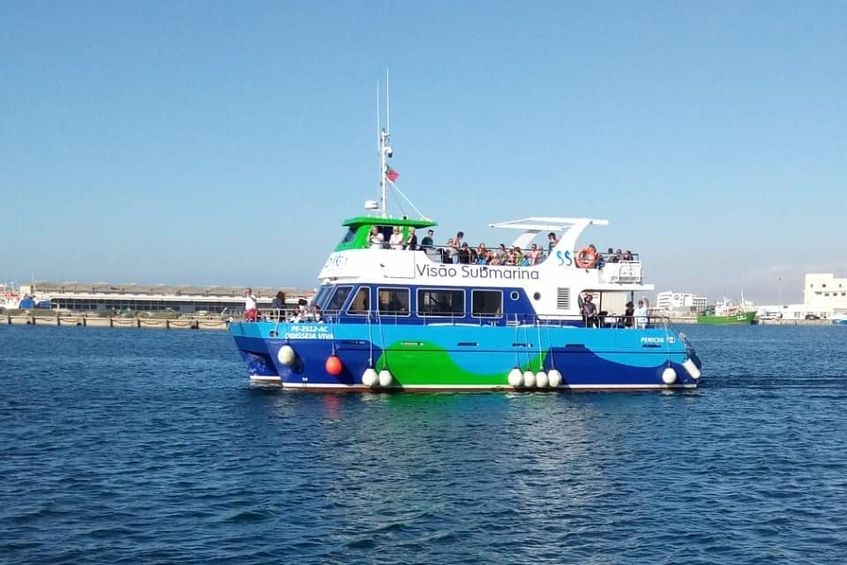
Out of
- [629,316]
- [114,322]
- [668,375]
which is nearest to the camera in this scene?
[668,375]

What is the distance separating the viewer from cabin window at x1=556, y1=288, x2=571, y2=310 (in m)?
30.2

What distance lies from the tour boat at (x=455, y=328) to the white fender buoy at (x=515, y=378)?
1.3 inches

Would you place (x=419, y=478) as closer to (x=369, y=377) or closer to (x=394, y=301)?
(x=369, y=377)

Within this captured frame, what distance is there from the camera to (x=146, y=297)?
450 ft

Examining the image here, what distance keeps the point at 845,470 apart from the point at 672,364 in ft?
38.9

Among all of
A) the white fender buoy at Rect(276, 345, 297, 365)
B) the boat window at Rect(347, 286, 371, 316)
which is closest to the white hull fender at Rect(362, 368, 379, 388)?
the boat window at Rect(347, 286, 371, 316)

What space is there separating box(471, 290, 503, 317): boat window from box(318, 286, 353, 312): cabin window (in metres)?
4.07

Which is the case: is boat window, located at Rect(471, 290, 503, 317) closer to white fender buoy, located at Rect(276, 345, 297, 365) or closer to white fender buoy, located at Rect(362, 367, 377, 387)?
white fender buoy, located at Rect(362, 367, 377, 387)

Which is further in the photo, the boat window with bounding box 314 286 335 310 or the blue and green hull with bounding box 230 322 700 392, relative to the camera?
the boat window with bounding box 314 286 335 310

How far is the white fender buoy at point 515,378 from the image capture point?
28.4 metres

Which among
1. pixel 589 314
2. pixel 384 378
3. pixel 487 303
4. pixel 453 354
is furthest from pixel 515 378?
pixel 384 378

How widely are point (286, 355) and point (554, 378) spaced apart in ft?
27.6

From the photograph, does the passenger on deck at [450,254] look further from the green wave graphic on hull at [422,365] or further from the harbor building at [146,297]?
the harbor building at [146,297]

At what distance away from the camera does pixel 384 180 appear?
30281 mm
